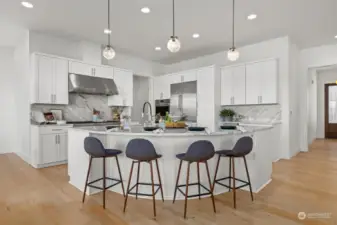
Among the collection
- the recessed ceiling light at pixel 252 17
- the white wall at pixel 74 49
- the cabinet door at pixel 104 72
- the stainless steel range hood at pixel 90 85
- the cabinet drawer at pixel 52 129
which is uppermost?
the recessed ceiling light at pixel 252 17

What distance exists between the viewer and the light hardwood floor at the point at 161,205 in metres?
2.39

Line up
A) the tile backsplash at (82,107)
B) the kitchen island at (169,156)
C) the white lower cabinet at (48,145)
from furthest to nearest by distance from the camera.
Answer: the tile backsplash at (82,107) < the white lower cabinet at (48,145) < the kitchen island at (169,156)

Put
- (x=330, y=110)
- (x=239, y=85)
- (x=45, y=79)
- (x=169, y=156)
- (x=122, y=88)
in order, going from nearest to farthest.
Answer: (x=169, y=156) → (x=45, y=79) → (x=239, y=85) → (x=122, y=88) → (x=330, y=110)

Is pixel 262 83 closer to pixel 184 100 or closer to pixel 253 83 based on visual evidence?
pixel 253 83

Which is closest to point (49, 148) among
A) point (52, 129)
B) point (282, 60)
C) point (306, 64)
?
point (52, 129)

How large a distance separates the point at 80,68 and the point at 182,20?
9.38 feet

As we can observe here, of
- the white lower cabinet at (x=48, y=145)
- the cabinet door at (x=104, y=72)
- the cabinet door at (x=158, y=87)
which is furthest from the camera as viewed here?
the cabinet door at (x=158, y=87)

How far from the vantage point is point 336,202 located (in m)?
2.84

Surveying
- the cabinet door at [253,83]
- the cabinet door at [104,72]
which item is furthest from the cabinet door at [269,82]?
the cabinet door at [104,72]

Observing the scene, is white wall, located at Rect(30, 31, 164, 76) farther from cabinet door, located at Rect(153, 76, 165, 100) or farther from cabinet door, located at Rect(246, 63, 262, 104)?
cabinet door, located at Rect(246, 63, 262, 104)

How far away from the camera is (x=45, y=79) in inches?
192

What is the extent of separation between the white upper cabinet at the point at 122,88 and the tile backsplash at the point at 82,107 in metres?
0.26

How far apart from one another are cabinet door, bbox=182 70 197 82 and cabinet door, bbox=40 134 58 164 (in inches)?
159

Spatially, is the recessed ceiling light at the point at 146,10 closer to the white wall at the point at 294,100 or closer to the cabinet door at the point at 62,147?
the cabinet door at the point at 62,147
